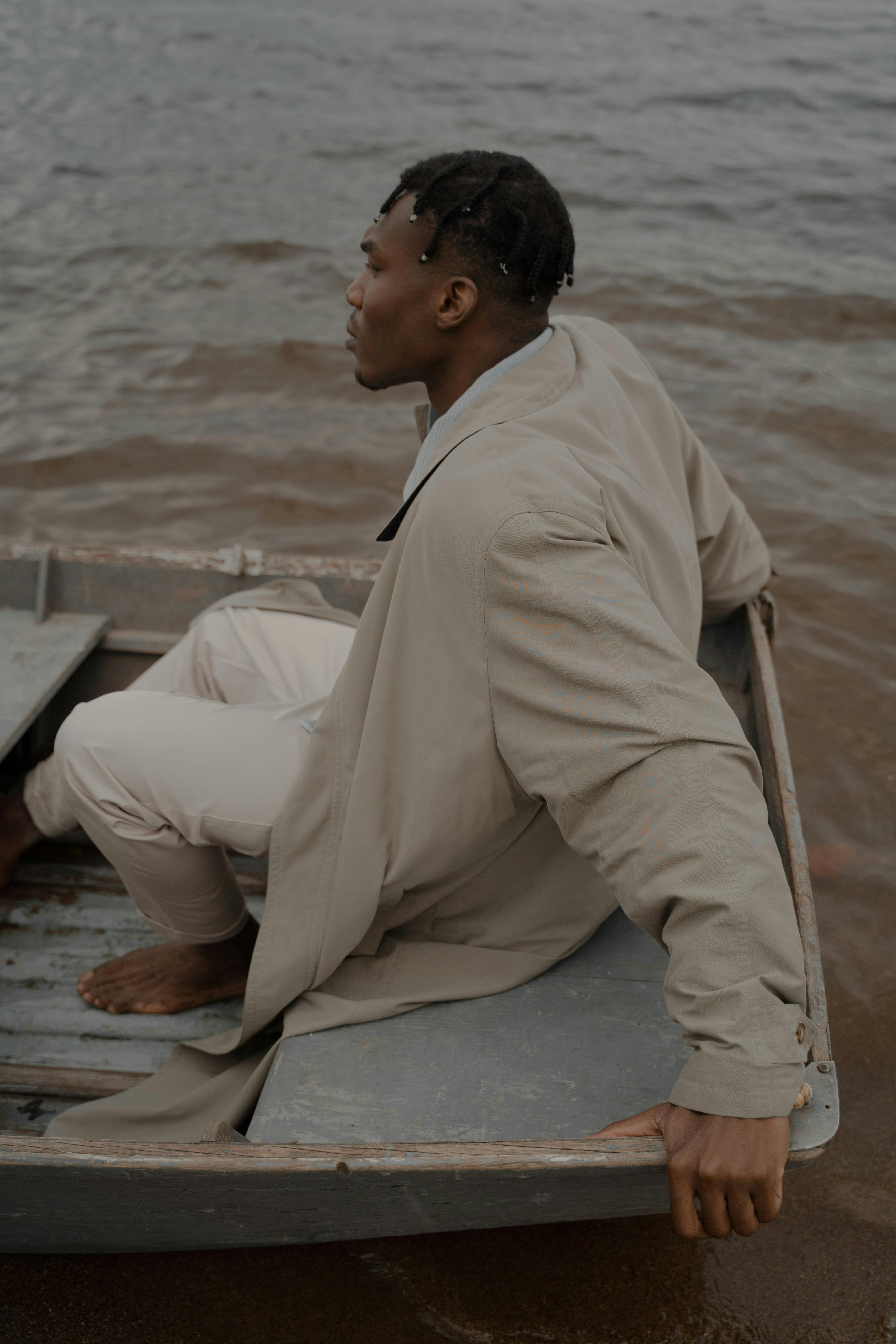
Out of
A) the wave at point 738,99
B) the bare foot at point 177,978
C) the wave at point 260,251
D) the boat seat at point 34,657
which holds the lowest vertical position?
the bare foot at point 177,978

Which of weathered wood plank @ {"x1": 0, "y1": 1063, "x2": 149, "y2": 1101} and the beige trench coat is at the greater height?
the beige trench coat

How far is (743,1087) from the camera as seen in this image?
1.18 meters

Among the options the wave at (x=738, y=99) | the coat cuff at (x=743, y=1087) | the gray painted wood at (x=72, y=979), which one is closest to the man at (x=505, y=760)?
the coat cuff at (x=743, y=1087)

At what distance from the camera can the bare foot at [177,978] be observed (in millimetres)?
2199

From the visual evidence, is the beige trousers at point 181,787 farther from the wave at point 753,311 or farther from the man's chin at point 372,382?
the wave at point 753,311

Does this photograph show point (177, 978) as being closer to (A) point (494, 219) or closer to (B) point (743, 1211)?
(B) point (743, 1211)

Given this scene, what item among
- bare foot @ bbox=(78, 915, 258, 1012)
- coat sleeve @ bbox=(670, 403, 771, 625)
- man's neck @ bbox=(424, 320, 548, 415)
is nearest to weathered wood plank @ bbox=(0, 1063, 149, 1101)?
bare foot @ bbox=(78, 915, 258, 1012)

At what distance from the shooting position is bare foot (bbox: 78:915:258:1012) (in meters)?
2.20

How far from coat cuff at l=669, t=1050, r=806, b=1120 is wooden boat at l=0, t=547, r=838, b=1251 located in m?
0.13

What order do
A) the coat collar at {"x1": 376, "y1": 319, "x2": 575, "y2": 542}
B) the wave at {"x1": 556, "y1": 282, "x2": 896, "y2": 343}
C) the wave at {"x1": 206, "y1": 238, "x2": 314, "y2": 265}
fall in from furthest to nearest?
the wave at {"x1": 206, "y1": 238, "x2": 314, "y2": 265} → the wave at {"x1": 556, "y1": 282, "x2": 896, "y2": 343} → the coat collar at {"x1": 376, "y1": 319, "x2": 575, "y2": 542}

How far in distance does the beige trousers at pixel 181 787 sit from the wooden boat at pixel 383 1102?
353 millimetres

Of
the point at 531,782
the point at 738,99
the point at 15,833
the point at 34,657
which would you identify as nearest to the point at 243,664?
the point at 15,833

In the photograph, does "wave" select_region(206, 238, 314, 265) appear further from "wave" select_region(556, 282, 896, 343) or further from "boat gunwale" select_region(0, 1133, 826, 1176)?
"boat gunwale" select_region(0, 1133, 826, 1176)

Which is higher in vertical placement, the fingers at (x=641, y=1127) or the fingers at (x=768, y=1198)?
the fingers at (x=768, y=1198)
